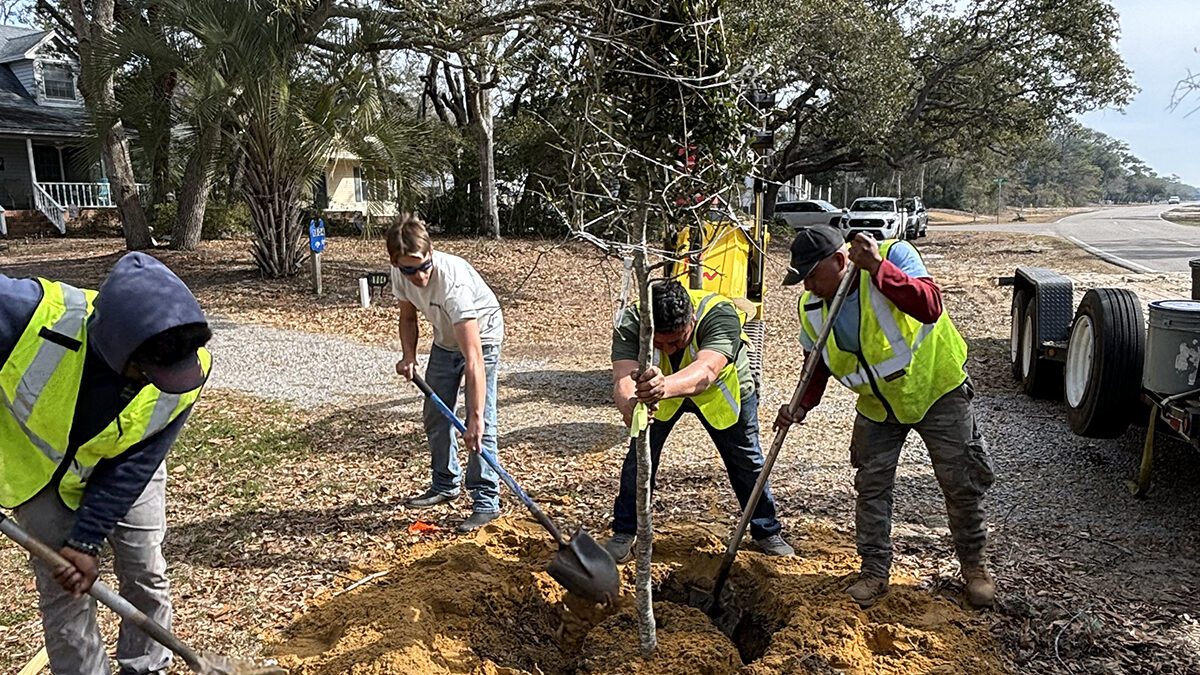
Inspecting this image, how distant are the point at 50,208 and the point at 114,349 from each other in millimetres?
25750

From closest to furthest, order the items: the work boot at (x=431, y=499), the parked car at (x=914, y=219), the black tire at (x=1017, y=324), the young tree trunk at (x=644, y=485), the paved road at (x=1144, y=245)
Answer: the young tree trunk at (x=644, y=485) < the work boot at (x=431, y=499) < the black tire at (x=1017, y=324) < the paved road at (x=1144, y=245) < the parked car at (x=914, y=219)

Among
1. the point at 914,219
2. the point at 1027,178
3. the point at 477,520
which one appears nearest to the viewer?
the point at 477,520

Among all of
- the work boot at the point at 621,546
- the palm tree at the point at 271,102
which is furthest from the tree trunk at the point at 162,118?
the work boot at the point at 621,546

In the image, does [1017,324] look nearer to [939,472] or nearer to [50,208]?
[939,472]

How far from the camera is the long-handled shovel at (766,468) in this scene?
3393mm

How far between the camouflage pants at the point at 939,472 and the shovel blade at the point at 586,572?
1082 millimetres

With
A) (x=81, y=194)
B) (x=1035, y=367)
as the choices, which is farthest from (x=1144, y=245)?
(x=81, y=194)

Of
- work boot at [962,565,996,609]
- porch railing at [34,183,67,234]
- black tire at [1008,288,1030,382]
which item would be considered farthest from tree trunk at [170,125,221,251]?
work boot at [962,565,996,609]

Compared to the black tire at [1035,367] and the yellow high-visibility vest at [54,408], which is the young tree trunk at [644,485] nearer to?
the yellow high-visibility vest at [54,408]

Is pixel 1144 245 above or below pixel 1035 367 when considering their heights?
above

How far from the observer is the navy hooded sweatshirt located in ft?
7.98

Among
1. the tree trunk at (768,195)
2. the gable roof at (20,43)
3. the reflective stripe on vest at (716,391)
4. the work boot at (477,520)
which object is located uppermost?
the gable roof at (20,43)

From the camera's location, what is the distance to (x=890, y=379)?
3.50 m

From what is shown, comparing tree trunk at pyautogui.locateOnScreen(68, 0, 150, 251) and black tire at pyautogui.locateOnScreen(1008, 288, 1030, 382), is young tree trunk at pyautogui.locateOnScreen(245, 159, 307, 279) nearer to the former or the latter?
tree trunk at pyautogui.locateOnScreen(68, 0, 150, 251)
